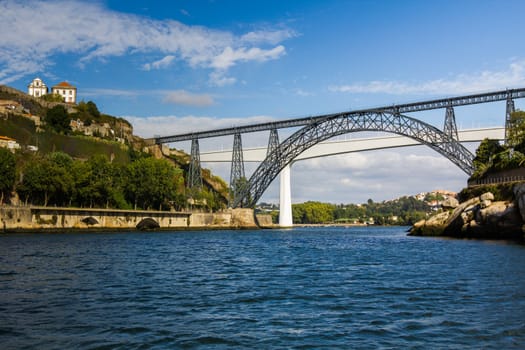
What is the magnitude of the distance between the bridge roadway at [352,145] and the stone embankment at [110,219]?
38.0 feet

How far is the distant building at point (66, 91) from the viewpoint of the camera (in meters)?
105

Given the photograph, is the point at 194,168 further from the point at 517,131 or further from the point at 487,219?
the point at 487,219

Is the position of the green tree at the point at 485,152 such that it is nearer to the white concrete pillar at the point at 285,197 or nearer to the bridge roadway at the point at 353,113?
the bridge roadway at the point at 353,113

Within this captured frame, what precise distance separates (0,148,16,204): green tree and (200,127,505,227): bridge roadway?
3833 cm

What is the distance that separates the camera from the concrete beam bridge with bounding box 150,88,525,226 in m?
56.0

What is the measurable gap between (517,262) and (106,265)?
16629 mm

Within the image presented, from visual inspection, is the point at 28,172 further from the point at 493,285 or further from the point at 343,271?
the point at 493,285

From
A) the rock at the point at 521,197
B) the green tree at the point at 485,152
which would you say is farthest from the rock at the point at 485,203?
the green tree at the point at 485,152

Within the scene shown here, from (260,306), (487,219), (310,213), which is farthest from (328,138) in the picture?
(310,213)

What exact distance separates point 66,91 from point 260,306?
104 meters

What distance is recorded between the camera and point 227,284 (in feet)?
51.4

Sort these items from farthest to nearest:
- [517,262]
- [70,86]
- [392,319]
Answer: [70,86], [517,262], [392,319]

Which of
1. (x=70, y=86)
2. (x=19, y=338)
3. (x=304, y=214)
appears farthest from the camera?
(x=304, y=214)

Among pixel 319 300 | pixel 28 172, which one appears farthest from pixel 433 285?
pixel 28 172
